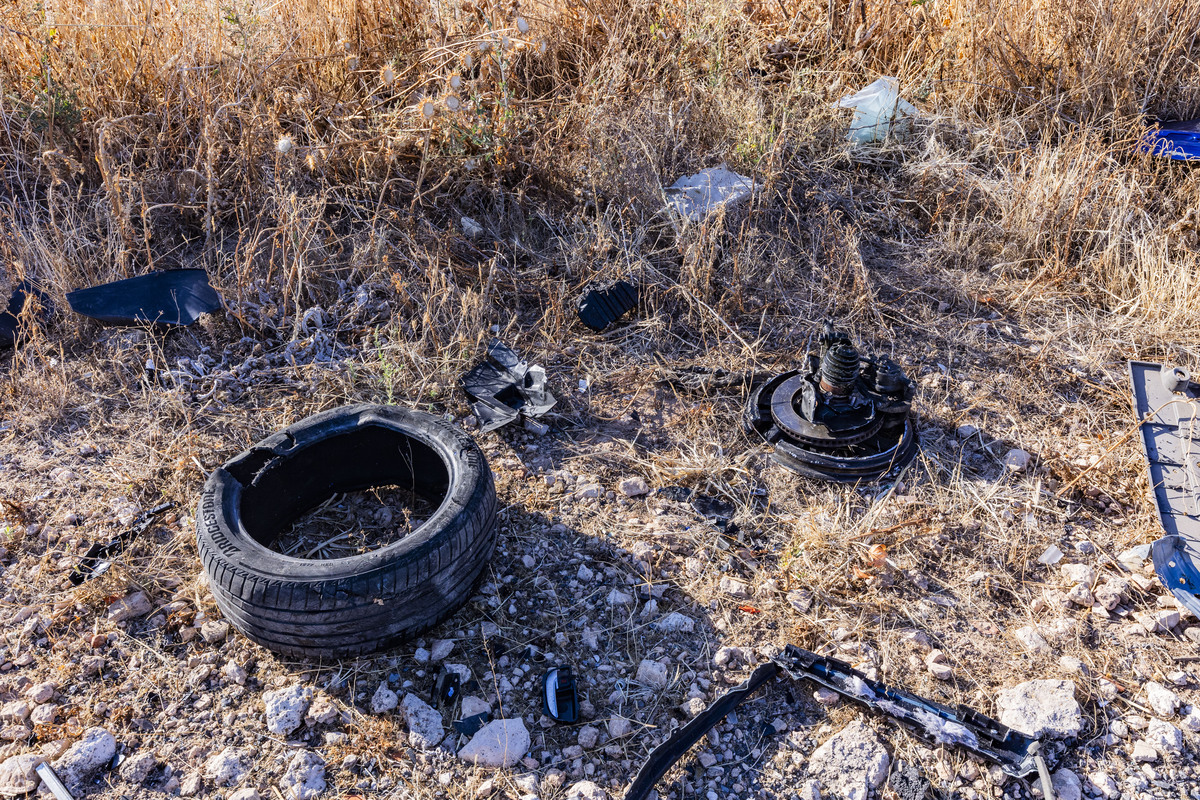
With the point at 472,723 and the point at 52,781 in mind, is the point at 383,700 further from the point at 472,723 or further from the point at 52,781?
the point at 52,781

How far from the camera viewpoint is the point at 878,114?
5418 millimetres

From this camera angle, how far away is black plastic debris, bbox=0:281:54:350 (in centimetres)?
399

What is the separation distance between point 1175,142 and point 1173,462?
2.81 m

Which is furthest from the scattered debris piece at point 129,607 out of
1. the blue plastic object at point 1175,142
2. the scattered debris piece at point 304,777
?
the blue plastic object at point 1175,142

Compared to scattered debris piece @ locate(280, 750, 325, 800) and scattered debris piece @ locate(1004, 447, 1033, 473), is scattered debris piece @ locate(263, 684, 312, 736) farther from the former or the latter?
scattered debris piece @ locate(1004, 447, 1033, 473)

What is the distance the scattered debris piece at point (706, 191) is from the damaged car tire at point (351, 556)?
2.24m

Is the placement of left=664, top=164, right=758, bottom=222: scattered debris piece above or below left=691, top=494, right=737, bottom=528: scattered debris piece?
above

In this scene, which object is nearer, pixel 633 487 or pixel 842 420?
pixel 633 487

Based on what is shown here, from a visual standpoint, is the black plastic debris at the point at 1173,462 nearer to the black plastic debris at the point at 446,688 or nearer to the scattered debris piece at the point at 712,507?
the scattered debris piece at the point at 712,507

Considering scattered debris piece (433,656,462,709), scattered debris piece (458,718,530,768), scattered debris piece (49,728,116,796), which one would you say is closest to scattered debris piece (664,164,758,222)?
scattered debris piece (433,656,462,709)

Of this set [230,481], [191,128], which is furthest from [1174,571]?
[191,128]

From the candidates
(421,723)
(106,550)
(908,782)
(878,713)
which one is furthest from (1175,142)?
(106,550)

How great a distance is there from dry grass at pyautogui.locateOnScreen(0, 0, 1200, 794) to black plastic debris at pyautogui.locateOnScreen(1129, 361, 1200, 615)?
4.1 inches

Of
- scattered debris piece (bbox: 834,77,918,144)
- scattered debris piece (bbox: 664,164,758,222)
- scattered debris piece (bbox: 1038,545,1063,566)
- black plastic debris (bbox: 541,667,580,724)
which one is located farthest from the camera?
scattered debris piece (bbox: 834,77,918,144)
